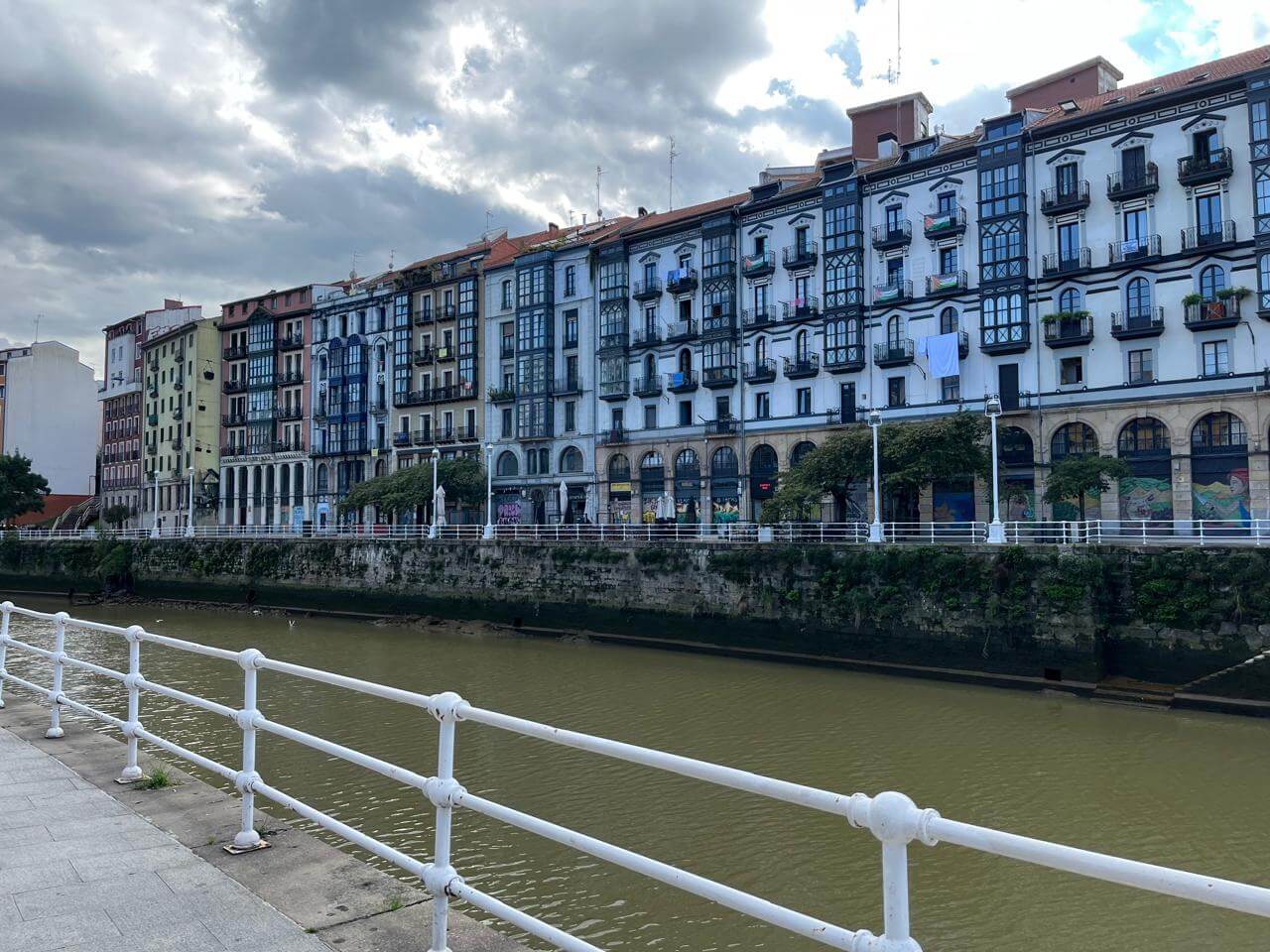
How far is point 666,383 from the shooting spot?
155 ft

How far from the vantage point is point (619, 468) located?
161 feet

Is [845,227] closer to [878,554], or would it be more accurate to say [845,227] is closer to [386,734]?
[878,554]

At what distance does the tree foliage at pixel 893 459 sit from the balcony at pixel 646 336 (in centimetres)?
1531

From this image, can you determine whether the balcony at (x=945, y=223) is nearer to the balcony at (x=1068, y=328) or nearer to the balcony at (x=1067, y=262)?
the balcony at (x=1067, y=262)

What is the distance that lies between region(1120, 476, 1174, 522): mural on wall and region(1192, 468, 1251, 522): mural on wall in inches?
33.7

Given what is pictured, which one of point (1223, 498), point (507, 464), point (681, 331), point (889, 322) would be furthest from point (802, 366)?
point (507, 464)

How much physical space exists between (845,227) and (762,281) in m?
4.92

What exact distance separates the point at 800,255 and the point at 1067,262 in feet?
39.5

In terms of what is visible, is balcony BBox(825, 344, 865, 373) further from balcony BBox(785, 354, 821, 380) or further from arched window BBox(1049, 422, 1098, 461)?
arched window BBox(1049, 422, 1098, 461)

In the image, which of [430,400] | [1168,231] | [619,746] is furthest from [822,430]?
[619,746]

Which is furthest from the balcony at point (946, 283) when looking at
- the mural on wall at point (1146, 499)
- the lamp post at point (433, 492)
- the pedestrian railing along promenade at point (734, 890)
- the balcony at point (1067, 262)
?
the pedestrian railing along promenade at point (734, 890)

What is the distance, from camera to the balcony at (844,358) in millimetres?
40656

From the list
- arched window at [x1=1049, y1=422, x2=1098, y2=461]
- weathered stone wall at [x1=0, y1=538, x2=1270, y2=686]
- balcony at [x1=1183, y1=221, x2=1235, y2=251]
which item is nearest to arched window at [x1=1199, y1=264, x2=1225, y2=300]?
balcony at [x1=1183, y1=221, x2=1235, y2=251]

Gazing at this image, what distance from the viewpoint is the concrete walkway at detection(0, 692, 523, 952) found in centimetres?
421
